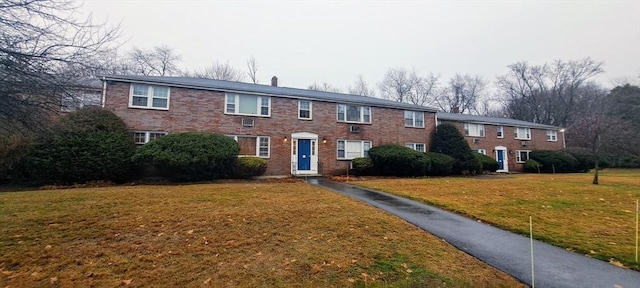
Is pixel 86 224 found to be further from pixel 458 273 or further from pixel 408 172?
pixel 408 172

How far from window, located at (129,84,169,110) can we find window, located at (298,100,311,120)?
25.5 feet

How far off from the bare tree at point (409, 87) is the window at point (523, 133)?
20.0 metres

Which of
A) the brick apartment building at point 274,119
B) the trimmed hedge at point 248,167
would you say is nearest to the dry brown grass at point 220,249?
the trimmed hedge at point 248,167

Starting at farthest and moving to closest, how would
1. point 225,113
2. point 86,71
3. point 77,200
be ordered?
point 225,113, point 77,200, point 86,71

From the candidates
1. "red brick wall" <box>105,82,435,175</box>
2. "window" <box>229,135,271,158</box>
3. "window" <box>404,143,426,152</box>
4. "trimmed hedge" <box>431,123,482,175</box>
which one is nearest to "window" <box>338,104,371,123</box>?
"red brick wall" <box>105,82,435,175</box>

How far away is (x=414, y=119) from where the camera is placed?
2147 cm

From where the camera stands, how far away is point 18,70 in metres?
4.58

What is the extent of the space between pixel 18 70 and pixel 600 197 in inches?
655

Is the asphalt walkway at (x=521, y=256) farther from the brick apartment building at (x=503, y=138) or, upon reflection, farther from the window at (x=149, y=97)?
the brick apartment building at (x=503, y=138)

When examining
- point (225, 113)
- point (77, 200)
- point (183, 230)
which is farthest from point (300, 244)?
point (225, 113)

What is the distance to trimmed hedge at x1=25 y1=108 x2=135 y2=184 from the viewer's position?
1142 cm

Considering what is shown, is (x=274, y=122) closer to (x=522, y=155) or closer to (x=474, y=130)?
(x=474, y=130)

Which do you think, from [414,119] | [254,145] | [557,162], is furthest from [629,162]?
[254,145]

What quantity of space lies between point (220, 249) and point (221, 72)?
3637 cm
